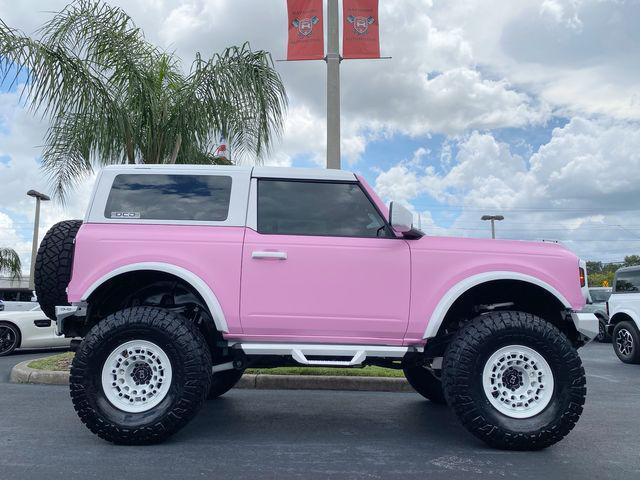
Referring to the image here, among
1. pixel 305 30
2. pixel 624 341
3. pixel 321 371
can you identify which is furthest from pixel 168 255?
pixel 624 341

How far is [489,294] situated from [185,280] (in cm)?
256

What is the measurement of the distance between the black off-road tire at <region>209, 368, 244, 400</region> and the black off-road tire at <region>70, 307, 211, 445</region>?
1633 millimetres

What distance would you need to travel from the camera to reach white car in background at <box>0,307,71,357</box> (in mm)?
11492

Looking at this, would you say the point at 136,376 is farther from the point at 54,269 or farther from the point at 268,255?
the point at 268,255

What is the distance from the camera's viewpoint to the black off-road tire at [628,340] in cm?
1145

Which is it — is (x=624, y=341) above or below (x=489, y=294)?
below

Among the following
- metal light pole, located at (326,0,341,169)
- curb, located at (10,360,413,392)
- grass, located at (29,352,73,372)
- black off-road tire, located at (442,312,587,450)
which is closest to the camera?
black off-road tire, located at (442,312,587,450)

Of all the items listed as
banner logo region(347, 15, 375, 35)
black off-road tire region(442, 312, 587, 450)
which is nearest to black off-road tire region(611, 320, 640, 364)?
banner logo region(347, 15, 375, 35)

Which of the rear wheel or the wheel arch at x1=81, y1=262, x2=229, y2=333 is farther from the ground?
the wheel arch at x1=81, y1=262, x2=229, y2=333

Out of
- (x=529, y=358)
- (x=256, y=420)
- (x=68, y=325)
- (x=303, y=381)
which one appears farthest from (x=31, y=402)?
(x=529, y=358)

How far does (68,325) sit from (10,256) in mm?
27533

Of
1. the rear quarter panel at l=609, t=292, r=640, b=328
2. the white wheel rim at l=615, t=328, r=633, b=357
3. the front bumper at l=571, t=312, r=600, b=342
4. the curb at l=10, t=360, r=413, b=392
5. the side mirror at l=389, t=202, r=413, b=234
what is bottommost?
the white wheel rim at l=615, t=328, r=633, b=357

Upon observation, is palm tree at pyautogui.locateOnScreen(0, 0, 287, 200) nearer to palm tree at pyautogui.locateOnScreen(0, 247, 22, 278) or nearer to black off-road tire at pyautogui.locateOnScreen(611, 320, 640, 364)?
black off-road tire at pyautogui.locateOnScreen(611, 320, 640, 364)

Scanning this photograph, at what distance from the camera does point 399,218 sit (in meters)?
4.63
